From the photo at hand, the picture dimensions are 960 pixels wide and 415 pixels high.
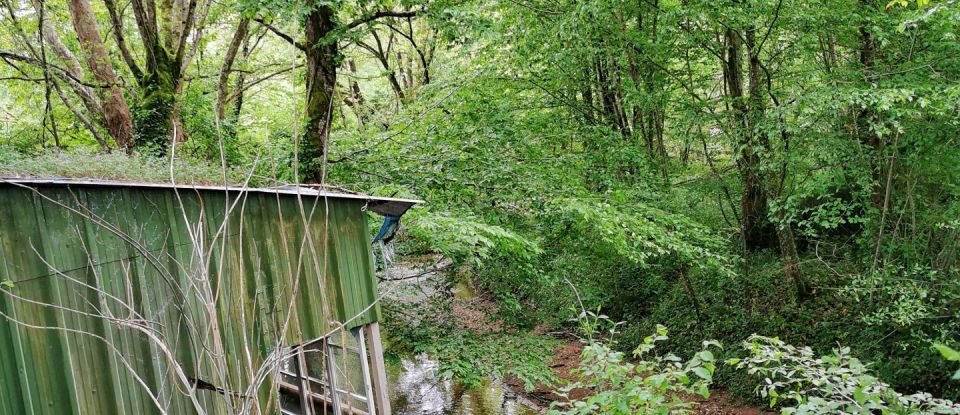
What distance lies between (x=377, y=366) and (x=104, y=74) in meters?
6.04

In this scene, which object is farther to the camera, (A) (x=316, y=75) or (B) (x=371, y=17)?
(A) (x=316, y=75)

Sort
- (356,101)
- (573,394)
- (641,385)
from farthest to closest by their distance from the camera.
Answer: (356,101) < (573,394) < (641,385)

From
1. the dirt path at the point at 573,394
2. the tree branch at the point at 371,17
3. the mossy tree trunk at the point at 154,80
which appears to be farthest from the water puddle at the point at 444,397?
the tree branch at the point at 371,17

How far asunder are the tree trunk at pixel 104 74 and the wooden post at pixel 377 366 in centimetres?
481

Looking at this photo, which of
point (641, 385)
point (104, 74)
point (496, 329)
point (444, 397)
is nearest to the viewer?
point (641, 385)

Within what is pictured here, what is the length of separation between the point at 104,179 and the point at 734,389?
9790mm

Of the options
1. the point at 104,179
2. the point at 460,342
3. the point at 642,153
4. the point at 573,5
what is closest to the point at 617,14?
the point at 573,5

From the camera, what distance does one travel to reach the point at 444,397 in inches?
477

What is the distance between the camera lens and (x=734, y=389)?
33.8ft

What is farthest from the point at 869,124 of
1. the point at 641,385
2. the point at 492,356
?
the point at 641,385

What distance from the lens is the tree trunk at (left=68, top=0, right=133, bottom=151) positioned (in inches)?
336

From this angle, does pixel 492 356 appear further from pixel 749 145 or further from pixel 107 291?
pixel 749 145

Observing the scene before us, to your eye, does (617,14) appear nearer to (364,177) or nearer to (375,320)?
(364,177)

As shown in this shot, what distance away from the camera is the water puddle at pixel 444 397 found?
11.4 metres
